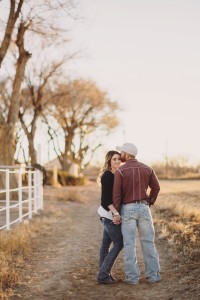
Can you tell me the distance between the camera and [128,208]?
7.16m

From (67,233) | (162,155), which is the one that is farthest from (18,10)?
(162,155)

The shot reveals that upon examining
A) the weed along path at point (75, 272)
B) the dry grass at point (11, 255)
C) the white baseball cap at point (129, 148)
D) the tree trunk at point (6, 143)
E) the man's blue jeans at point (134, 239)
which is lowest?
the weed along path at point (75, 272)

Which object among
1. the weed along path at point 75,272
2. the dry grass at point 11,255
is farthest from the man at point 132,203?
the dry grass at point 11,255

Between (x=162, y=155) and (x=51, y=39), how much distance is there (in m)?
69.8

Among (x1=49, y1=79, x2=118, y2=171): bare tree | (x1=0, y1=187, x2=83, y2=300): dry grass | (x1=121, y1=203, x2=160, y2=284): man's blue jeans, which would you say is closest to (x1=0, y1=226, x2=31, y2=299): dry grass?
(x1=0, y1=187, x2=83, y2=300): dry grass

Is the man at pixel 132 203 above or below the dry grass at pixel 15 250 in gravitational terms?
above

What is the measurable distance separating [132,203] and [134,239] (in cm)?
48

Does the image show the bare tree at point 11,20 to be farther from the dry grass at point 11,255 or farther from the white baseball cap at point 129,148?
the white baseball cap at point 129,148

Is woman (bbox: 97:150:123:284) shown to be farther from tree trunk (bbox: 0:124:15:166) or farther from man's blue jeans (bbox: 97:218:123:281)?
tree trunk (bbox: 0:124:15:166)

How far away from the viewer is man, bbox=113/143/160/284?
714cm

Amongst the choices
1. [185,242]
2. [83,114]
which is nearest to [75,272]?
[185,242]

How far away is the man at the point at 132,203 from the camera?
23.4 feet

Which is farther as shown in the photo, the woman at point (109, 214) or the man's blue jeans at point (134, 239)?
the woman at point (109, 214)

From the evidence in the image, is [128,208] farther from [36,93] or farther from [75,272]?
[36,93]
